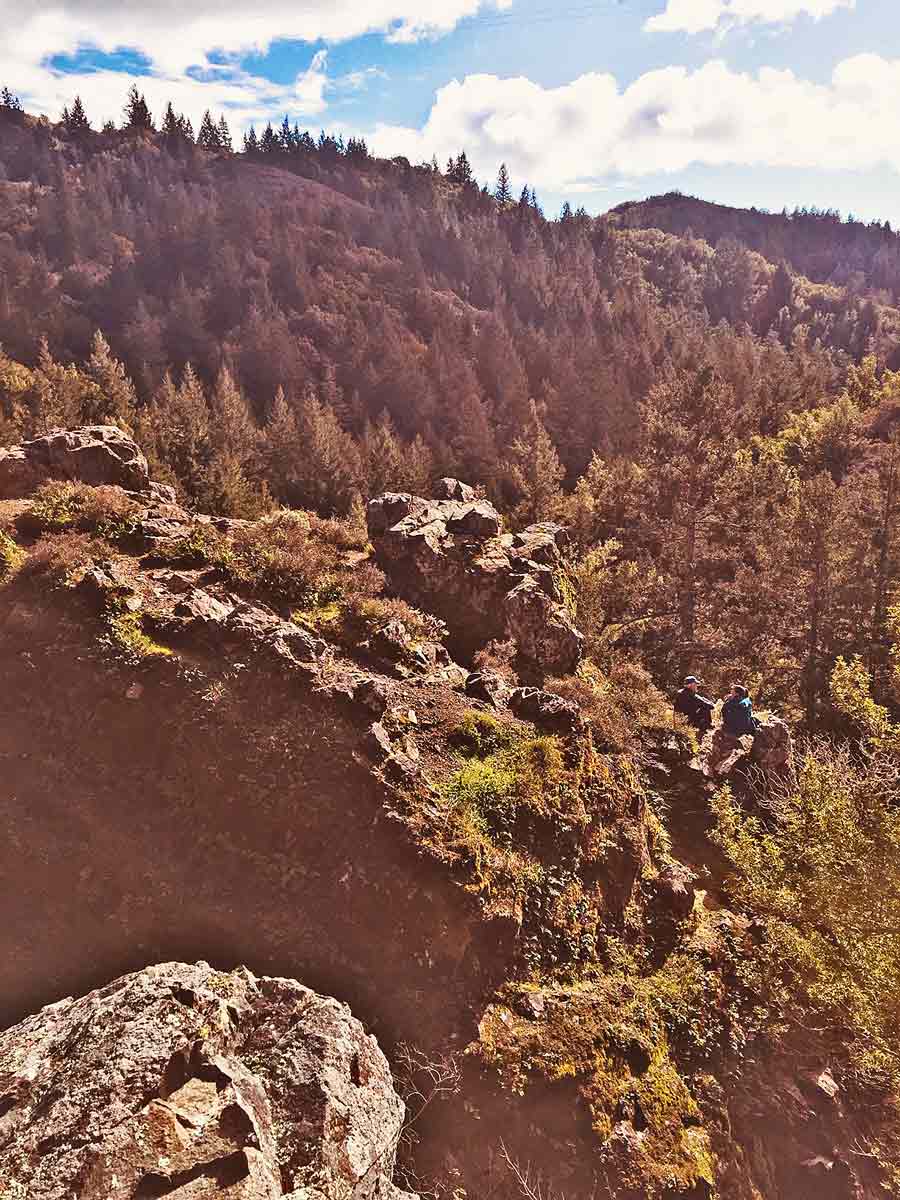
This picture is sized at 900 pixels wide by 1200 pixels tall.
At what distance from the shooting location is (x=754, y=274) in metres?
124

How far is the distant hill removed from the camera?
479ft

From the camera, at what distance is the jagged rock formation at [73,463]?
54.7 feet

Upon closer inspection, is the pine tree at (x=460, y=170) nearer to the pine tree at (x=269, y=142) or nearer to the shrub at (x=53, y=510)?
the pine tree at (x=269, y=142)

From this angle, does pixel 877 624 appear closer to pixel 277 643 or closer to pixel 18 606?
pixel 277 643

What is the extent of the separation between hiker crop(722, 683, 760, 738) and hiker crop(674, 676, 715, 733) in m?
1.33

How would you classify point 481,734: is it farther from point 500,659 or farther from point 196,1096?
point 196,1096

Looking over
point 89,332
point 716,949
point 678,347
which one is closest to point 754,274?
point 678,347

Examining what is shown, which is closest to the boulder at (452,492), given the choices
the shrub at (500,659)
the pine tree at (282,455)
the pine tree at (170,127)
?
the shrub at (500,659)

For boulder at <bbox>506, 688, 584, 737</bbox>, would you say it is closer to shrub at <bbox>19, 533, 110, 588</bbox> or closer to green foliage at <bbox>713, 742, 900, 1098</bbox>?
green foliage at <bbox>713, 742, 900, 1098</bbox>

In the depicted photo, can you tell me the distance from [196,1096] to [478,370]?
229 ft

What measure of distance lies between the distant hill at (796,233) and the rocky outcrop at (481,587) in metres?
160

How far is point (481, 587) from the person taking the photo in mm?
Result: 17188

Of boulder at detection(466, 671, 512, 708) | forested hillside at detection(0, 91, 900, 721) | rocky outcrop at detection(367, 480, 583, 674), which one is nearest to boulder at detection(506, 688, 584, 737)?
boulder at detection(466, 671, 512, 708)

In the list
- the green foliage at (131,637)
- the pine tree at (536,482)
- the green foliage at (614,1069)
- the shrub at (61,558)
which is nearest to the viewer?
the green foliage at (614,1069)
